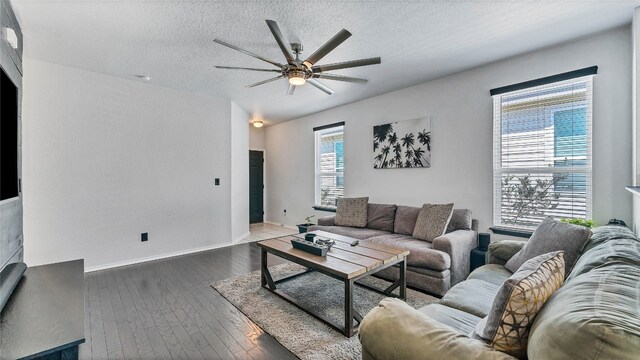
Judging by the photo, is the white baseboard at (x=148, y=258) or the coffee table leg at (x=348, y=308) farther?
the white baseboard at (x=148, y=258)

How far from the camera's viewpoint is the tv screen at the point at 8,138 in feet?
6.70

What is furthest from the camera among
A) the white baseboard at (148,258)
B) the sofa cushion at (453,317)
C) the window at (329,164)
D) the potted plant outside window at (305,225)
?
the window at (329,164)

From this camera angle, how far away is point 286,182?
264 inches

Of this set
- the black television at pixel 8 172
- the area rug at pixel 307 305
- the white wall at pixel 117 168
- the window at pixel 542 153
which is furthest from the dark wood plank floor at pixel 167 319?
the window at pixel 542 153

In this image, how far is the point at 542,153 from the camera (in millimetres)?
3139

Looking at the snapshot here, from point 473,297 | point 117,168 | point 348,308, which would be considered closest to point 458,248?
point 473,297

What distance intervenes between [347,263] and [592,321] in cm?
166

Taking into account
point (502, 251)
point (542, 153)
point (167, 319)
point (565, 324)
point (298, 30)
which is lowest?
point (167, 319)

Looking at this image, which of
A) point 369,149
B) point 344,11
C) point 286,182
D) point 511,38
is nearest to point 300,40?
point 344,11

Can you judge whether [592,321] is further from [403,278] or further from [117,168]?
[117,168]

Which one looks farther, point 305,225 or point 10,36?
point 305,225

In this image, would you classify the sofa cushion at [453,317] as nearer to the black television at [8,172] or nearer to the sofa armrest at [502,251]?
the sofa armrest at [502,251]

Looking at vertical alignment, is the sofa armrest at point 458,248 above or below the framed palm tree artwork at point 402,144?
below

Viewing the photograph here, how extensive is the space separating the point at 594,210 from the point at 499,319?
2.74 meters
